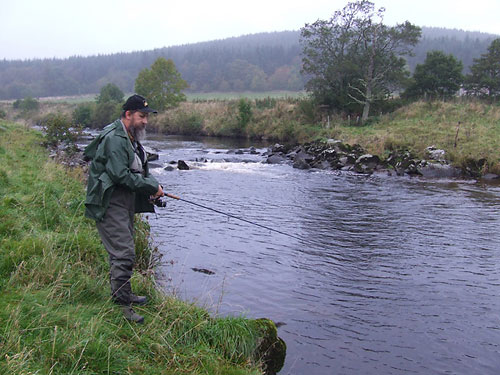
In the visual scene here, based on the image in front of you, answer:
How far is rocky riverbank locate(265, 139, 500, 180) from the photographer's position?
796 inches

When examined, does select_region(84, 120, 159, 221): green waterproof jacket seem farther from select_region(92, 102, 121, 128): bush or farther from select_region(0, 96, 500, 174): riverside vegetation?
select_region(92, 102, 121, 128): bush

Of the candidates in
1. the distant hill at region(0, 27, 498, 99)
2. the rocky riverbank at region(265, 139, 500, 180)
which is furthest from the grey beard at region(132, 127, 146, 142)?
the distant hill at region(0, 27, 498, 99)

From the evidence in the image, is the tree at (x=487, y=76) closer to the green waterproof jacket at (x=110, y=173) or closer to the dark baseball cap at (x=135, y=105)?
the dark baseball cap at (x=135, y=105)

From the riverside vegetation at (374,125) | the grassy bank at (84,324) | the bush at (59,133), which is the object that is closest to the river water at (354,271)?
the grassy bank at (84,324)

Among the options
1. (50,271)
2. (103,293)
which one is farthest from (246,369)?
(50,271)

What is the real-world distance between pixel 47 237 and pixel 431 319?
5.77m

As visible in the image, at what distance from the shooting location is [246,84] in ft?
461

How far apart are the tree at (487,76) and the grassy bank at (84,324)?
1498 inches

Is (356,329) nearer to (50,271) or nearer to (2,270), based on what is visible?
(50,271)

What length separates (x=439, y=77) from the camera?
37.9 metres

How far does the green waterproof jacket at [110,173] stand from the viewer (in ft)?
14.4

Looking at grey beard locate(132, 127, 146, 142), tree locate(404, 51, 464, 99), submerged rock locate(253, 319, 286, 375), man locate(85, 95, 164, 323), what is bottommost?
submerged rock locate(253, 319, 286, 375)

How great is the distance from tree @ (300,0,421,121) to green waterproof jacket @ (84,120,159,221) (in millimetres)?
34433

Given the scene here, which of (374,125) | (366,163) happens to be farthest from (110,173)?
(374,125)
